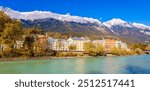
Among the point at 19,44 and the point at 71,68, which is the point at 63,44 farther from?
the point at 71,68

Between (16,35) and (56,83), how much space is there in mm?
26072

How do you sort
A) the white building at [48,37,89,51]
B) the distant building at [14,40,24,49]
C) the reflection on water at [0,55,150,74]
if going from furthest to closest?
1. the white building at [48,37,89,51]
2. the distant building at [14,40,24,49]
3. the reflection on water at [0,55,150,74]

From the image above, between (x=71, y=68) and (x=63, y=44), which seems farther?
(x=63, y=44)

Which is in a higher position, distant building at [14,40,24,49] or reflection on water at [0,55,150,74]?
distant building at [14,40,24,49]

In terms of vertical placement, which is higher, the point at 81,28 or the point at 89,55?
the point at 81,28

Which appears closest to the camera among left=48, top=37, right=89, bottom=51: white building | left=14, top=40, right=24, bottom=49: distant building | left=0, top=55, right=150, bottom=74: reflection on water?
left=0, top=55, right=150, bottom=74: reflection on water

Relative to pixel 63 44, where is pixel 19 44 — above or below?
below

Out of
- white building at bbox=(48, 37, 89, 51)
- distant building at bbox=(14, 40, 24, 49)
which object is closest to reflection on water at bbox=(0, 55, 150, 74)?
distant building at bbox=(14, 40, 24, 49)

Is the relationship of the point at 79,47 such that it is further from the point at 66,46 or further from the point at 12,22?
the point at 12,22

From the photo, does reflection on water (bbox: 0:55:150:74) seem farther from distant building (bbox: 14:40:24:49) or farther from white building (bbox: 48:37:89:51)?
white building (bbox: 48:37:89:51)

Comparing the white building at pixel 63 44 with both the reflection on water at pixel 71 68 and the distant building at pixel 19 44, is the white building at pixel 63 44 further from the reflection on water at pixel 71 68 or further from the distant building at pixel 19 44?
the reflection on water at pixel 71 68

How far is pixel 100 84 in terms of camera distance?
7930mm

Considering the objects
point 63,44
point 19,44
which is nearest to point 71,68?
point 19,44

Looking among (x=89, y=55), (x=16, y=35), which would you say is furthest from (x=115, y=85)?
(x=89, y=55)
